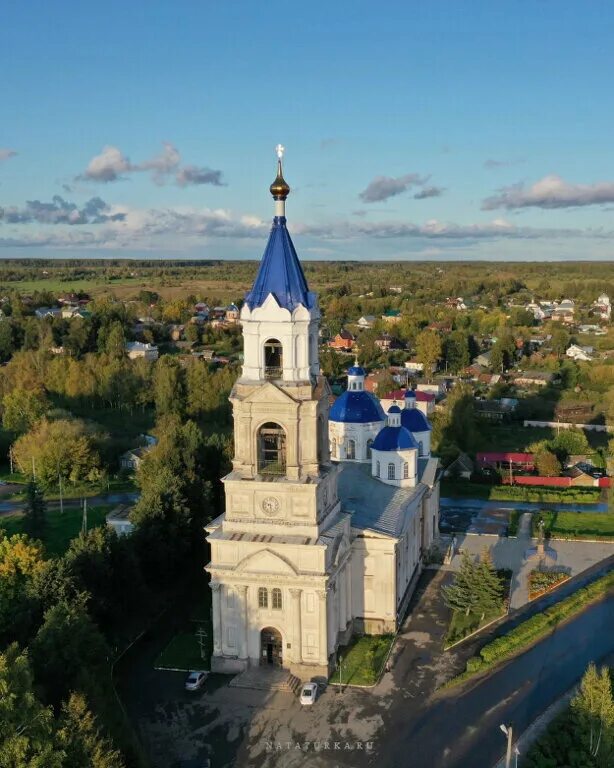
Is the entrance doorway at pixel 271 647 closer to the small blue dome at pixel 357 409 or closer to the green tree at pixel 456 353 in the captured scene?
the small blue dome at pixel 357 409

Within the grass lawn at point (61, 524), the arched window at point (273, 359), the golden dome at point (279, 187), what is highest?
the golden dome at point (279, 187)

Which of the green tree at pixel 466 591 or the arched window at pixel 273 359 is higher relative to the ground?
the arched window at pixel 273 359

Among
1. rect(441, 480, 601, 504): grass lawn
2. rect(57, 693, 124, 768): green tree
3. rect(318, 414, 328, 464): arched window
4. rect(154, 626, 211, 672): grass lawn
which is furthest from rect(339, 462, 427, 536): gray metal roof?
rect(441, 480, 601, 504): grass lawn

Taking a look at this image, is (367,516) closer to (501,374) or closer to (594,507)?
(594,507)

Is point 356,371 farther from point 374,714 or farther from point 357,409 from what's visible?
point 374,714

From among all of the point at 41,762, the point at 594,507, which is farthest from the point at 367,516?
the point at 594,507

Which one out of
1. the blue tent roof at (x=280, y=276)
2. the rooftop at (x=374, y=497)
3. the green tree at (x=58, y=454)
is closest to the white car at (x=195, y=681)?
the rooftop at (x=374, y=497)

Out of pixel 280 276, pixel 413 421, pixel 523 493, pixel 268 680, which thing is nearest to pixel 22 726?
pixel 268 680
